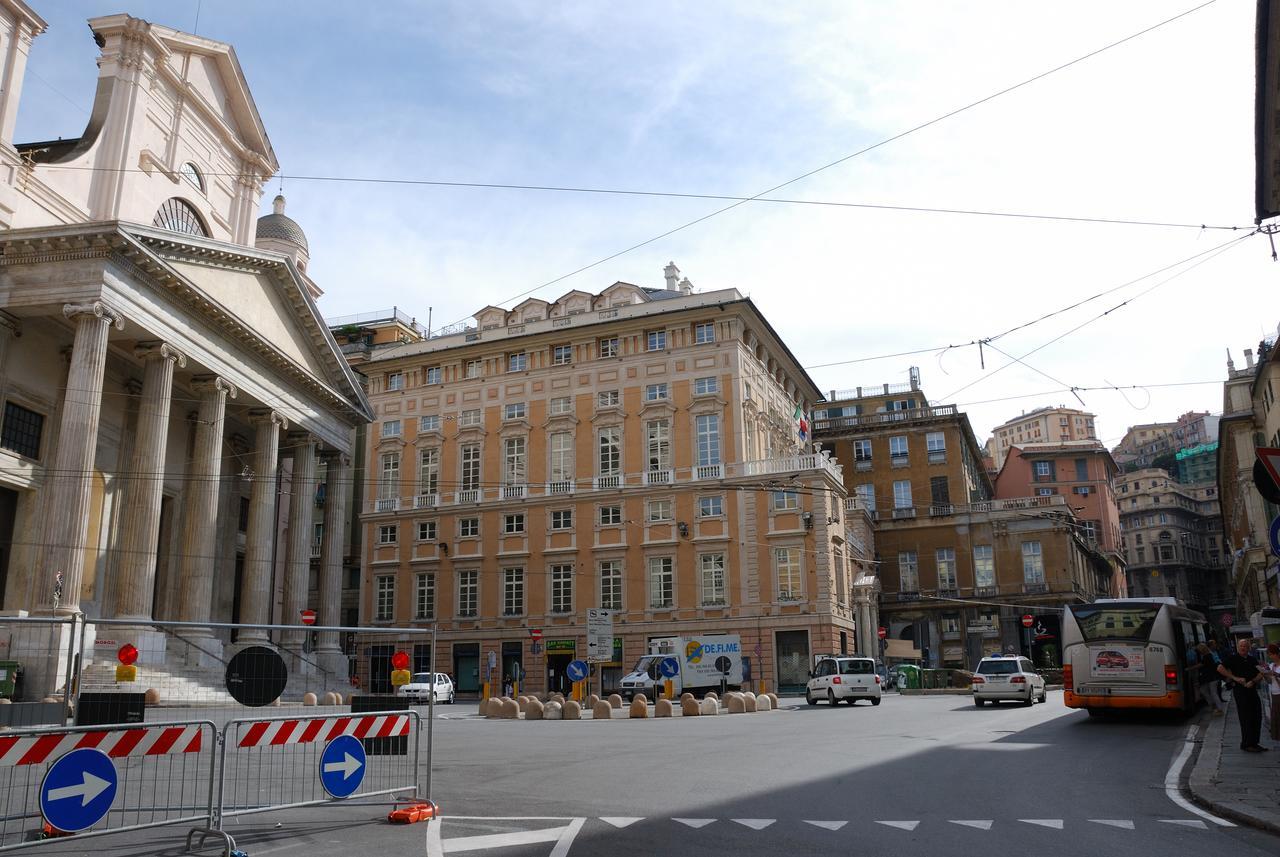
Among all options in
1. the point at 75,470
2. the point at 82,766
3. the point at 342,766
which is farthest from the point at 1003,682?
the point at 82,766

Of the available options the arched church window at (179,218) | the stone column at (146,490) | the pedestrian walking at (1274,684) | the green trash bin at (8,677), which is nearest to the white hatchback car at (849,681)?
the pedestrian walking at (1274,684)

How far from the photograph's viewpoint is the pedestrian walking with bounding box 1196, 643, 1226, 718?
79.9 ft

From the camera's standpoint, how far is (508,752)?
53.3ft

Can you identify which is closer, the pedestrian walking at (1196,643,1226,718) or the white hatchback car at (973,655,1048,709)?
the pedestrian walking at (1196,643,1226,718)

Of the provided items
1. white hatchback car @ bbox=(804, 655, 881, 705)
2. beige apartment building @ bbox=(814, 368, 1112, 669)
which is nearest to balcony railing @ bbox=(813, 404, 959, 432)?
beige apartment building @ bbox=(814, 368, 1112, 669)

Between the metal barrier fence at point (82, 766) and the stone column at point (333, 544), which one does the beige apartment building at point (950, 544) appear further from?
the metal barrier fence at point (82, 766)

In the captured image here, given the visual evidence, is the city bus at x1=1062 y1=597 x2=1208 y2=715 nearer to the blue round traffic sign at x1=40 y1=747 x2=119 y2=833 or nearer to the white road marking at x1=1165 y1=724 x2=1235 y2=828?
A: the white road marking at x1=1165 y1=724 x2=1235 y2=828

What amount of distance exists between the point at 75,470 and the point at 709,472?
28.5 meters

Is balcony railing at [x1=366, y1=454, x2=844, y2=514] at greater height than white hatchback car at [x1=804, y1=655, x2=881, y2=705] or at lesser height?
greater

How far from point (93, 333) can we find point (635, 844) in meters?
24.9

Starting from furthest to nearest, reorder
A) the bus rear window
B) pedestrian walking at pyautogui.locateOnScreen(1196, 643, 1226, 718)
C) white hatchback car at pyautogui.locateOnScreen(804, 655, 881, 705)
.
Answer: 1. white hatchback car at pyautogui.locateOnScreen(804, 655, 881, 705)
2. pedestrian walking at pyautogui.locateOnScreen(1196, 643, 1226, 718)
3. the bus rear window

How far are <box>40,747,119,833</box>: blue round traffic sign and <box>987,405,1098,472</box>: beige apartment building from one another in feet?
410

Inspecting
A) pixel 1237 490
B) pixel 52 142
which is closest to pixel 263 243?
pixel 52 142

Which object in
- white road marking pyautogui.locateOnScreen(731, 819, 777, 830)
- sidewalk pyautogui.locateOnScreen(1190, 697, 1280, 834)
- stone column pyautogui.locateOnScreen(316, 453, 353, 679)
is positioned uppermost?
stone column pyautogui.locateOnScreen(316, 453, 353, 679)
